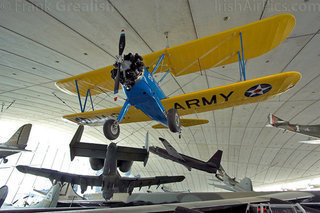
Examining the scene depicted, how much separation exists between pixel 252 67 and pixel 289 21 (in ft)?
10.4

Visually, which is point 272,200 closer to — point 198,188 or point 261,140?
point 261,140

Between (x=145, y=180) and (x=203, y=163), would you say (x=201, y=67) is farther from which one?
(x=203, y=163)

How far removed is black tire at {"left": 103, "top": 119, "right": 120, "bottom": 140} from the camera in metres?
3.67

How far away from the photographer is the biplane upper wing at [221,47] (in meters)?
3.52

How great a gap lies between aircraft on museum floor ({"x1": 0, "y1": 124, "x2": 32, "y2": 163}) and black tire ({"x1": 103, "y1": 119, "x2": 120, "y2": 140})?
11.2 m

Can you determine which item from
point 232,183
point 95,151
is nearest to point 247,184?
point 232,183

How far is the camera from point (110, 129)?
3.73 meters

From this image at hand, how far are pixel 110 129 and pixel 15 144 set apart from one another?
39.0 feet

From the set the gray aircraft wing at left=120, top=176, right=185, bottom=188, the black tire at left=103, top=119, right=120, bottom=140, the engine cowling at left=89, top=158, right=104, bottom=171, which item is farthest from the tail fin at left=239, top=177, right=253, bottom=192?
the black tire at left=103, top=119, right=120, bottom=140

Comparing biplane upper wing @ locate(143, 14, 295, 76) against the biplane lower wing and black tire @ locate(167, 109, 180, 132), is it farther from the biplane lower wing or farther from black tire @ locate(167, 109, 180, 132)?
black tire @ locate(167, 109, 180, 132)

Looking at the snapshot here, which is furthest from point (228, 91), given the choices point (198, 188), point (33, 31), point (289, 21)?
point (198, 188)

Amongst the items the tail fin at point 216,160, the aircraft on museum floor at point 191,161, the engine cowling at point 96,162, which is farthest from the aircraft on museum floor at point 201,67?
the tail fin at point 216,160

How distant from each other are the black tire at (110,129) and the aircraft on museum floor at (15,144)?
36.8ft

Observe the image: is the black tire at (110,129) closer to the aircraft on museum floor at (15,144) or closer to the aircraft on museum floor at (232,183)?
the aircraft on museum floor at (232,183)
